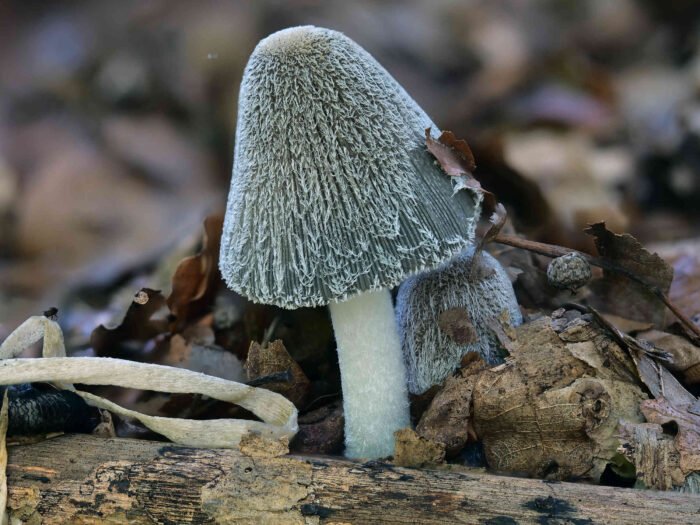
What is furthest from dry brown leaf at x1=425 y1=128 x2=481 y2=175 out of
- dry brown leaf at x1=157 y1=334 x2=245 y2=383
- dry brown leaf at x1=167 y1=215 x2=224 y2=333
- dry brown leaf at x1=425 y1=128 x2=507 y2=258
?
dry brown leaf at x1=167 y1=215 x2=224 y2=333

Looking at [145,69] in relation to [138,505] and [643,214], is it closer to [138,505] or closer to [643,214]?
[643,214]

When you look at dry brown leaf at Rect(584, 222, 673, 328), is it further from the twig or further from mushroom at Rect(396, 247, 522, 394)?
mushroom at Rect(396, 247, 522, 394)

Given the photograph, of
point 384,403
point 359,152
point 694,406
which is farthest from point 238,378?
point 694,406

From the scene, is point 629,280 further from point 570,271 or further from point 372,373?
point 372,373

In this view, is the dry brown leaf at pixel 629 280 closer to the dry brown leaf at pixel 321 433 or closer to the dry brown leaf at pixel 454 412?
the dry brown leaf at pixel 454 412

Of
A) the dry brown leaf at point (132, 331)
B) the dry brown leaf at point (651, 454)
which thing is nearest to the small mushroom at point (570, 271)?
the dry brown leaf at point (651, 454)
